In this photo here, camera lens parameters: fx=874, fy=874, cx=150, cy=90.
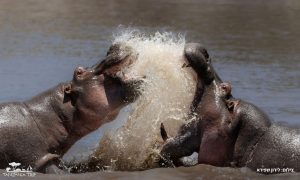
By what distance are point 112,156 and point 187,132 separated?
85 cm

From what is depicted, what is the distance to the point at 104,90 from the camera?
302 inches

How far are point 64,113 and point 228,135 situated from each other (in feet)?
4.76

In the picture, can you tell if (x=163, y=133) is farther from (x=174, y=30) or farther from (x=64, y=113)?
(x=174, y=30)

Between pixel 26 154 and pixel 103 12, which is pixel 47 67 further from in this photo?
pixel 103 12

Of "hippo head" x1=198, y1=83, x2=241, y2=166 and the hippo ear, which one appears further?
the hippo ear

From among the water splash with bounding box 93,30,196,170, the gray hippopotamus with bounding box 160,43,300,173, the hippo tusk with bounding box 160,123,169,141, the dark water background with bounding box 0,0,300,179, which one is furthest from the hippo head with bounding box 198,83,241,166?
the dark water background with bounding box 0,0,300,179

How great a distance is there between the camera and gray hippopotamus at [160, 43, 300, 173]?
298 inches

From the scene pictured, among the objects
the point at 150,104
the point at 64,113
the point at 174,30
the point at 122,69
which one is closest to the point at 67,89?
the point at 64,113

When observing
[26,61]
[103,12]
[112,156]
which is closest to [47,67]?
[26,61]

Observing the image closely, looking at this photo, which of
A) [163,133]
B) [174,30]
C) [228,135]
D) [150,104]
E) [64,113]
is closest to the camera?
[228,135]

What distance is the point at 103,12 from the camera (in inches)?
945

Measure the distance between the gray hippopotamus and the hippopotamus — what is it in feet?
1.89

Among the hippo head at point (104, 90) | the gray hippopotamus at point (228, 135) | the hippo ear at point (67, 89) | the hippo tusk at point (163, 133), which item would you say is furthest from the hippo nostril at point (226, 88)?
the hippo ear at point (67, 89)

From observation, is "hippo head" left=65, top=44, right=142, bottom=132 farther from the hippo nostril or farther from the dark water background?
the dark water background
